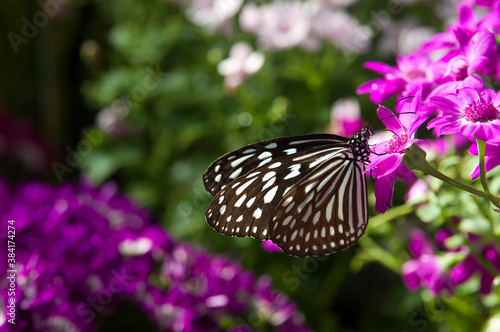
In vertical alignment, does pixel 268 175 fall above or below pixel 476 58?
below

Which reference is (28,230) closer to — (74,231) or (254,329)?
(74,231)

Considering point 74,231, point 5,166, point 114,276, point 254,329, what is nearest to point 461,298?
point 254,329

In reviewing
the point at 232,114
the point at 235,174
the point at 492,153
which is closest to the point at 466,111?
the point at 492,153

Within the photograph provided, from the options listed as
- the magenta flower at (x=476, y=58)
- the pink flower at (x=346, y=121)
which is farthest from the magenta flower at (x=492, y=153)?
the pink flower at (x=346, y=121)

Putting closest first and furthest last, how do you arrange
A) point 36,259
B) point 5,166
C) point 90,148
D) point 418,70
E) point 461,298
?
point 418,70, point 36,259, point 461,298, point 90,148, point 5,166

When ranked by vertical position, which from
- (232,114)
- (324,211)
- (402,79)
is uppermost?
(402,79)

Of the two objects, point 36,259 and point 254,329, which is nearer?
point 36,259

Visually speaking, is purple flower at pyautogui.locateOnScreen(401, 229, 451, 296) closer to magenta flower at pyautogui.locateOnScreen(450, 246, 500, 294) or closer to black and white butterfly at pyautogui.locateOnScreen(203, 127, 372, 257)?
magenta flower at pyautogui.locateOnScreen(450, 246, 500, 294)

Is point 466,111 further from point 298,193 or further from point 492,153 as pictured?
point 298,193
